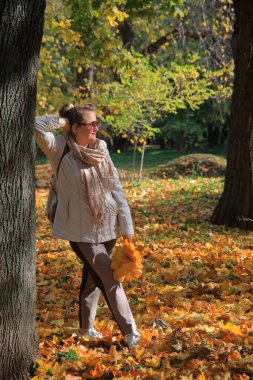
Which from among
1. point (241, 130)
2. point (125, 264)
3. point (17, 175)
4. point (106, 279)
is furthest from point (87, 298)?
point (241, 130)

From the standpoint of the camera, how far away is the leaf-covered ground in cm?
326

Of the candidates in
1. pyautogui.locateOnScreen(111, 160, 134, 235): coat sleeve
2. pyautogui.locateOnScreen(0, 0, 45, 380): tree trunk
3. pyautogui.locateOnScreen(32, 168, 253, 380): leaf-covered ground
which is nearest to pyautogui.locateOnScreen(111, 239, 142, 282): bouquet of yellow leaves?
pyautogui.locateOnScreen(111, 160, 134, 235): coat sleeve

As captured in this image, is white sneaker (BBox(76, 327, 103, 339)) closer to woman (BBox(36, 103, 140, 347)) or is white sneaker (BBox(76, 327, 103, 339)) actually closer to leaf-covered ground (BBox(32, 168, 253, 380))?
leaf-covered ground (BBox(32, 168, 253, 380))

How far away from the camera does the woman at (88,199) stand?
11.4 feet

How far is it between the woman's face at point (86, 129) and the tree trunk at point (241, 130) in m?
4.91

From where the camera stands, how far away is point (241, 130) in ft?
26.5

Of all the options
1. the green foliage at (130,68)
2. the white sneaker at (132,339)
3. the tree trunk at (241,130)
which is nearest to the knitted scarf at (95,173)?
the white sneaker at (132,339)

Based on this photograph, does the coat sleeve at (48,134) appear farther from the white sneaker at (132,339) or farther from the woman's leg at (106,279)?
the white sneaker at (132,339)

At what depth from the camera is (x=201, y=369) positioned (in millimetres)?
3121

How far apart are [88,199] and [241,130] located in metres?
5.23

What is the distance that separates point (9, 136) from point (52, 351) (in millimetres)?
1714

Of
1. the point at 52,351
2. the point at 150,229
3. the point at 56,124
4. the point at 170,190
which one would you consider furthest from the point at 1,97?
the point at 170,190

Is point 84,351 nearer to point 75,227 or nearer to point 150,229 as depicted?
point 75,227

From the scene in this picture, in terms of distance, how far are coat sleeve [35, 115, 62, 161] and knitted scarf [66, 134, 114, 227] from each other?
0.35 ft
